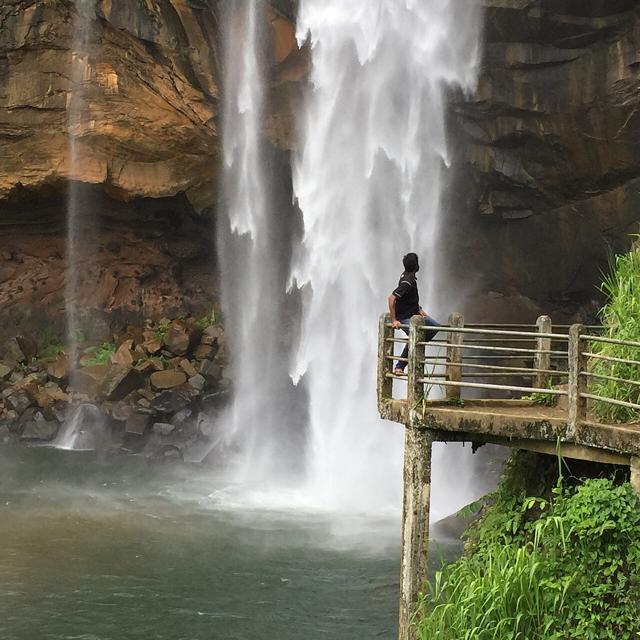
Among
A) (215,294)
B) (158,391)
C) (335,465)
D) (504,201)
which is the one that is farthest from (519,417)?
(215,294)

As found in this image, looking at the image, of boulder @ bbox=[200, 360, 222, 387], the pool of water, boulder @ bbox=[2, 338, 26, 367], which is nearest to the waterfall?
boulder @ bbox=[2, 338, 26, 367]

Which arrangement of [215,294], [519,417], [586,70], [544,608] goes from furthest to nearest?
[215,294], [586,70], [519,417], [544,608]

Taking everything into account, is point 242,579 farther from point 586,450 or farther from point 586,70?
point 586,70

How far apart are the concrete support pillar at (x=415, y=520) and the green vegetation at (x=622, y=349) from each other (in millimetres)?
1632

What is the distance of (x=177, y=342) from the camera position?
84.1 feet

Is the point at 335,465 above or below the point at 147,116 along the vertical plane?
below

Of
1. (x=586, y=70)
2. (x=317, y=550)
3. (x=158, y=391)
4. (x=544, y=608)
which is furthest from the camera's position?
(x=158, y=391)

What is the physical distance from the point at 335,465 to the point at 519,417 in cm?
1331

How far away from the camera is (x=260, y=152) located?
24.6 metres

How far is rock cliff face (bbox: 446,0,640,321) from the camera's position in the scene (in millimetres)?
18959

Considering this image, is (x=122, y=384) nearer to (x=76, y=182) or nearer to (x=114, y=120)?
(x=76, y=182)

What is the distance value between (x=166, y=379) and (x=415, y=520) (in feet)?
55.8

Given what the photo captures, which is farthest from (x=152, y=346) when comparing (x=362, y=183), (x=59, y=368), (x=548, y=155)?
(x=548, y=155)

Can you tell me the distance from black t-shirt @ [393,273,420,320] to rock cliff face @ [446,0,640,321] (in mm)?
12092
